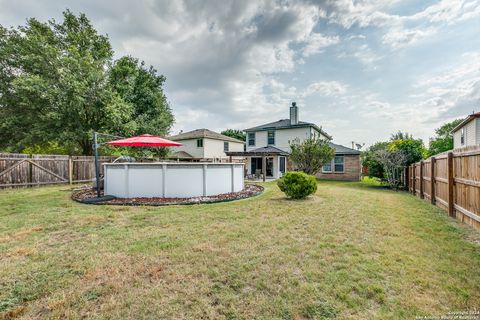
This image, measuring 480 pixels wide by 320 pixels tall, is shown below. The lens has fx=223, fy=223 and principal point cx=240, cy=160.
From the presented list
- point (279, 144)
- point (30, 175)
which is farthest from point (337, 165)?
point (30, 175)

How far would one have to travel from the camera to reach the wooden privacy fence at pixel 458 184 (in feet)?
15.1

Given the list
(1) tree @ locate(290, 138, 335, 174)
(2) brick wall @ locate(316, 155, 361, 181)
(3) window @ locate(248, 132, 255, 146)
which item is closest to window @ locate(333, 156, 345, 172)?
(2) brick wall @ locate(316, 155, 361, 181)

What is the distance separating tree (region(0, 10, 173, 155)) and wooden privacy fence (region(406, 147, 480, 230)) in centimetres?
1712

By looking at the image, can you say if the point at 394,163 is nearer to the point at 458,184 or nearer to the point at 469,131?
the point at 469,131

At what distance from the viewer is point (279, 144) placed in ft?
78.9

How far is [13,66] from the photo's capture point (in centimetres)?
1599

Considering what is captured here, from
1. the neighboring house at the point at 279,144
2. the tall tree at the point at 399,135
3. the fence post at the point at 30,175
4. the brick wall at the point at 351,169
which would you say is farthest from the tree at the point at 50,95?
the tall tree at the point at 399,135

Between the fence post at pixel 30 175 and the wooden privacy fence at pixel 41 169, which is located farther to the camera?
the fence post at pixel 30 175

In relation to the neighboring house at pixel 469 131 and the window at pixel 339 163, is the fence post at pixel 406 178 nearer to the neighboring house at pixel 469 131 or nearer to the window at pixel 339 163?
the neighboring house at pixel 469 131

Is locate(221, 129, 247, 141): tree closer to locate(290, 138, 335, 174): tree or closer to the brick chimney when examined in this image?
the brick chimney

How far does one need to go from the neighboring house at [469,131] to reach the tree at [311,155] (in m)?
8.94

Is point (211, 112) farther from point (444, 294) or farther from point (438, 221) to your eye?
point (444, 294)

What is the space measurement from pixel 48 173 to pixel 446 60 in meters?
21.8

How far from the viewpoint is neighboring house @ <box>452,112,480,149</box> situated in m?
14.0
